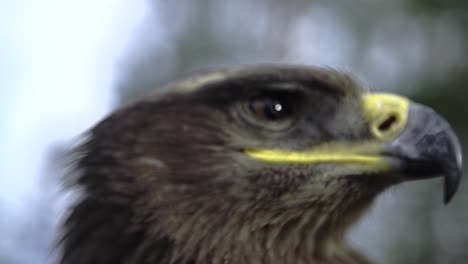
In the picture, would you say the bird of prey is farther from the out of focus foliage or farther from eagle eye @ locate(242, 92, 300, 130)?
the out of focus foliage

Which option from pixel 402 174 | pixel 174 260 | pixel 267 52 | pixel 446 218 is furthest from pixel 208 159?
pixel 446 218

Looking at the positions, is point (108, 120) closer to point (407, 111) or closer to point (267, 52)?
point (407, 111)

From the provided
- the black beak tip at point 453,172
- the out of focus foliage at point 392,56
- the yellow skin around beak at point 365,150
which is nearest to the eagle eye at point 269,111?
the yellow skin around beak at point 365,150

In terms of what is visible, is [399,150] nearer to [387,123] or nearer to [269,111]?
[387,123]

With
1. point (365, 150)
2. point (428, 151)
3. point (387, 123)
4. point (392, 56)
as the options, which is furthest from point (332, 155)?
point (392, 56)

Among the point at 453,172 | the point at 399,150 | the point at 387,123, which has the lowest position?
the point at 453,172

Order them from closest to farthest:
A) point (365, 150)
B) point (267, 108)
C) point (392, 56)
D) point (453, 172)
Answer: point (453, 172) → point (365, 150) → point (267, 108) → point (392, 56)

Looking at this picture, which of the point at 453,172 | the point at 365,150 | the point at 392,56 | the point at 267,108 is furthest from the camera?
the point at 392,56
